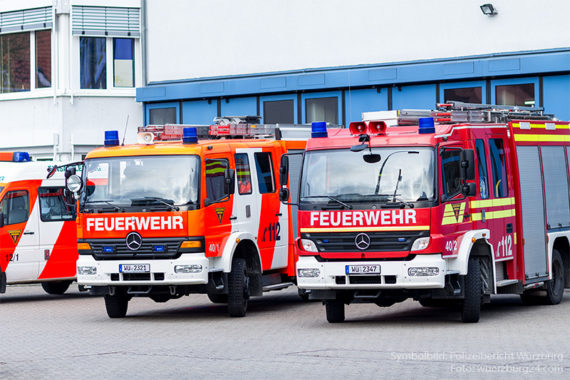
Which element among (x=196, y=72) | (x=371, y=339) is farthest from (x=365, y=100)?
(x=371, y=339)

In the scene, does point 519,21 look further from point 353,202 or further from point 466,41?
point 353,202

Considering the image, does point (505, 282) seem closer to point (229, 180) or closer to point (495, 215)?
point (495, 215)

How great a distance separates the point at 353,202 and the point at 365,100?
14473 millimetres

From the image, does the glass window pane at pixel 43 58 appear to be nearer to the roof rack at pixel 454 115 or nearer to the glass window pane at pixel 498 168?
the roof rack at pixel 454 115

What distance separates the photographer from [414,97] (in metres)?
28.9

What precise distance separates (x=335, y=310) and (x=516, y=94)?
12.4 meters

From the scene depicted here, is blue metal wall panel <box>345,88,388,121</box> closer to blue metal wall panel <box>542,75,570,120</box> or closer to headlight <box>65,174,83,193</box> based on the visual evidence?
blue metal wall panel <box>542,75,570,120</box>

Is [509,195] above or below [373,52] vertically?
below

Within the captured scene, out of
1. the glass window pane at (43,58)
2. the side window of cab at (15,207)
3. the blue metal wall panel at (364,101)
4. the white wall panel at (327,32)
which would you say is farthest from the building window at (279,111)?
the side window of cab at (15,207)

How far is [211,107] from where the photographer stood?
32688 millimetres

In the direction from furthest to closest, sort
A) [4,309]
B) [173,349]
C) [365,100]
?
[365,100] → [4,309] → [173,349]

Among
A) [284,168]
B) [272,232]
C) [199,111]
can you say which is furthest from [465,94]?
[284,168]

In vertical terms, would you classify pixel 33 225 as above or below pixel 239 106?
below

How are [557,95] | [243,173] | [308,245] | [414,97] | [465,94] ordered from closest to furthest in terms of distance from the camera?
[308,245]
[243,173]
[557,95]
[465,94]
[414,97]
